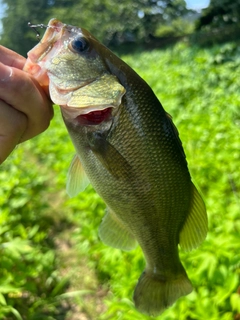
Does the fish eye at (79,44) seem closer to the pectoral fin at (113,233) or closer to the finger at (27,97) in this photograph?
the finger at (27,97)

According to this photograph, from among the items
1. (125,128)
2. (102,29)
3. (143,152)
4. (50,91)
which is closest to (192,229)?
(143,152)

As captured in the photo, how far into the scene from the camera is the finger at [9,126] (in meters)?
A: 1.37

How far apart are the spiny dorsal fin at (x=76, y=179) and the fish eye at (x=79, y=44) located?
48 centimetres

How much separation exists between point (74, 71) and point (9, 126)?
352 millimetres

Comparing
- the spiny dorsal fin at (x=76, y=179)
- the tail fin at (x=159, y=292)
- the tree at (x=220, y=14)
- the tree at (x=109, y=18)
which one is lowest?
the tree at (x=109, y=18)

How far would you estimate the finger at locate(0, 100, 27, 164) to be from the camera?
4.50 feet

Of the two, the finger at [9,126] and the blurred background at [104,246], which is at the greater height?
the finger at [9,126]

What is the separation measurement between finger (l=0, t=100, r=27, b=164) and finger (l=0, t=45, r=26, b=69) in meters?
0.19

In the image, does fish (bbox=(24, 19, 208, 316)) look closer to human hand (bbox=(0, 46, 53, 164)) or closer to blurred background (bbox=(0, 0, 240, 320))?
human hand (bbox=(0, 46, 53, 164))

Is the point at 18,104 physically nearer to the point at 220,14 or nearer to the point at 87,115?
the point at 87,115

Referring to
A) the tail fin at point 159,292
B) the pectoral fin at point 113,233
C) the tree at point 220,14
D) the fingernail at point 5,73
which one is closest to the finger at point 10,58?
the fingernail at point 5,73

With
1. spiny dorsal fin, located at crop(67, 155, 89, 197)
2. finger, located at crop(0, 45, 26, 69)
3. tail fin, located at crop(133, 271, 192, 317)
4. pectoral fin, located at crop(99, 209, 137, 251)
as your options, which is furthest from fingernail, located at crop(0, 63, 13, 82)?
tail fin, located at crop(133, 271, 192, 317)

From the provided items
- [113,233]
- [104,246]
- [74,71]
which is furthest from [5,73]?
[104,246]

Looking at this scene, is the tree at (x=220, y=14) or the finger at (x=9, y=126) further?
the tree at (x=220, y=14)
